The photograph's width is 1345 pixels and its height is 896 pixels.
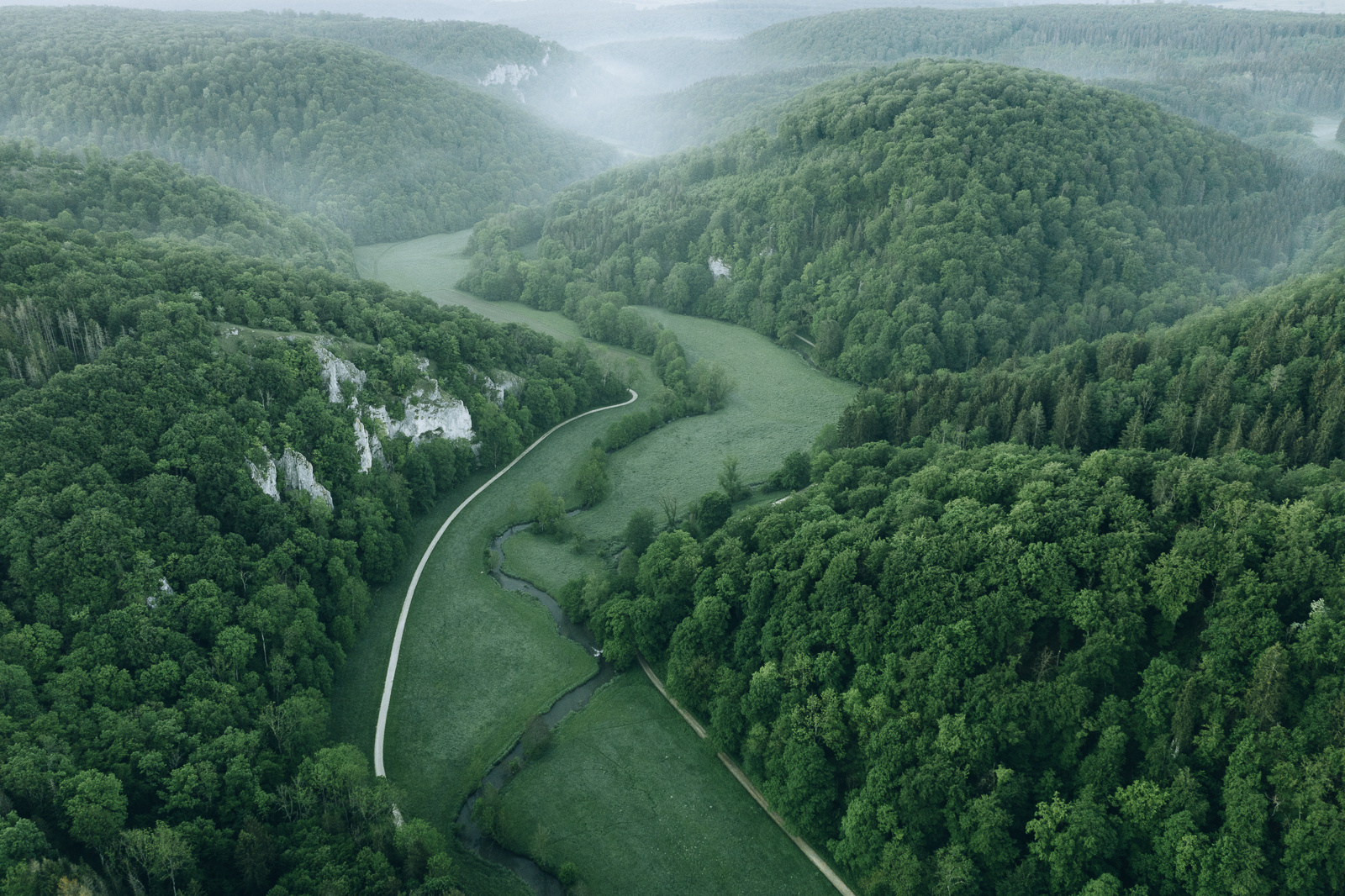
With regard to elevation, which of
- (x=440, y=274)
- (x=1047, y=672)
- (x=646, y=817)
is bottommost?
(x=646, y=817)

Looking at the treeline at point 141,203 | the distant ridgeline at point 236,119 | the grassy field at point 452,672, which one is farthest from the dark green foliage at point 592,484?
the distant ridgeline at point 236,119

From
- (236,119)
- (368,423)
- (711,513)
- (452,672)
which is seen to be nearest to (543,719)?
(452,672)

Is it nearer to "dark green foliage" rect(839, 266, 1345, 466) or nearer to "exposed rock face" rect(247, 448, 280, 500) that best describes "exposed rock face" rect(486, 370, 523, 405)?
"exposed rock face" rect(247, 448, 280, 500)

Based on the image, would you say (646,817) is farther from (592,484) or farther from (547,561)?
(592,484)

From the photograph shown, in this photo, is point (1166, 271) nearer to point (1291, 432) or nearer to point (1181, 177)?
point (1181, 177)

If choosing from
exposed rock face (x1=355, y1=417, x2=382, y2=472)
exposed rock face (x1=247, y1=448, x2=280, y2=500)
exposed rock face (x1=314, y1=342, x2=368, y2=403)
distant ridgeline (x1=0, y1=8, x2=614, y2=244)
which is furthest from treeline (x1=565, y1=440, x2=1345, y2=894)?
distant ridgeline (x1=0, y1=8, x2=614, y2=244)

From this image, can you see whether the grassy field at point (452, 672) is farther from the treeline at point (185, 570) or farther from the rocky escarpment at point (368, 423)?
the rocky escarpment at point (368, 423)
